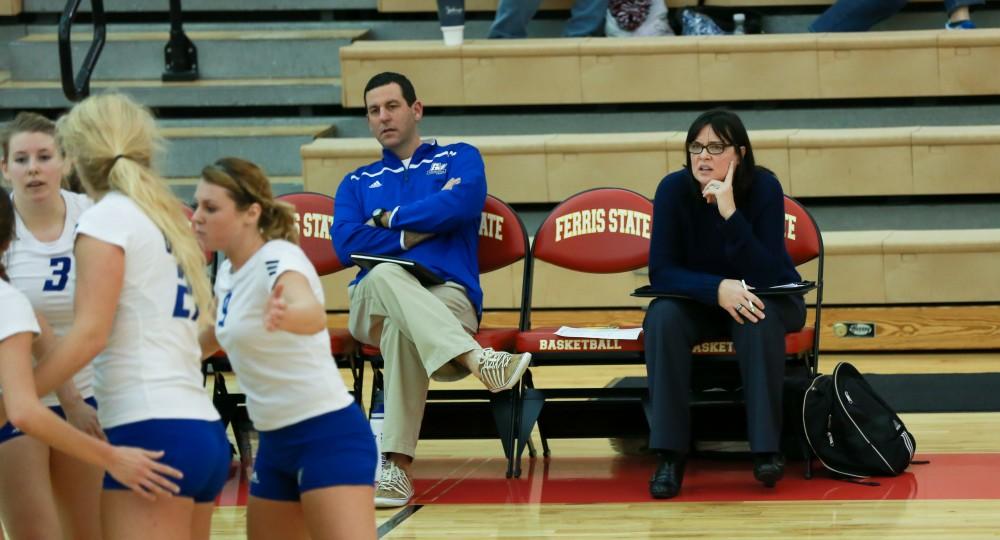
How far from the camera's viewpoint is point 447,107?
8078mm

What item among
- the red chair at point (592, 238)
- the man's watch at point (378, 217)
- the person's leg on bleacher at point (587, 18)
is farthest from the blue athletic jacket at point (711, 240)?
the person's leg on bleacher at point (587, 18)

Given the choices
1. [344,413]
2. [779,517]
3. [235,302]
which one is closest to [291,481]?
[344,413]

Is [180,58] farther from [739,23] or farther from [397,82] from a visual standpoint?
[397,82]

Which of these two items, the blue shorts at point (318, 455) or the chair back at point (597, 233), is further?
the chair back at point (597, 233)

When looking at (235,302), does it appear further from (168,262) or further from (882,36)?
(882,36)

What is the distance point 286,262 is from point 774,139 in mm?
4840

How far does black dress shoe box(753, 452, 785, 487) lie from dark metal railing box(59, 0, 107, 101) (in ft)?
13.7

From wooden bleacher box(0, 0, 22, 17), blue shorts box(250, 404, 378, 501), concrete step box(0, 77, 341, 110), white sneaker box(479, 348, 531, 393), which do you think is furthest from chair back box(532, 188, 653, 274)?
wooden bleacher box(0, 0, 22, 17)

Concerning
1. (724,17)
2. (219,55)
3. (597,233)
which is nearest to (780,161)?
(724,17)

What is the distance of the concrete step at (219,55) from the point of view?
8453mm

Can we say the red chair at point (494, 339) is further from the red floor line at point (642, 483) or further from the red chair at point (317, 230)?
the red chair at point (317, 230)

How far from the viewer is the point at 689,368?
4844 millimetres

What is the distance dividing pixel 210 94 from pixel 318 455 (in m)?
5.74

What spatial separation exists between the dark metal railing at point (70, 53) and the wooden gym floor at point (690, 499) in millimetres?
2883
